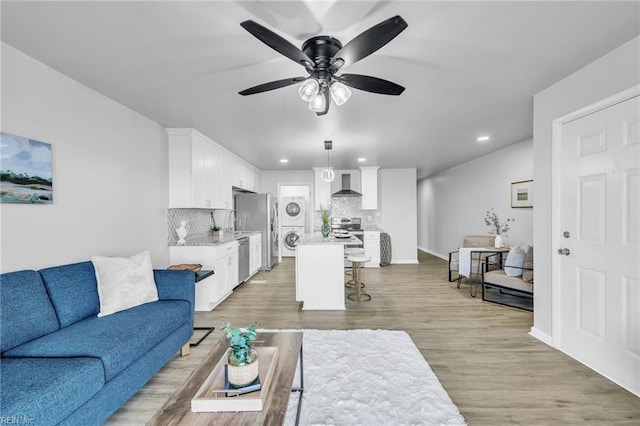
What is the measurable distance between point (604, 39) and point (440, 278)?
4.30m

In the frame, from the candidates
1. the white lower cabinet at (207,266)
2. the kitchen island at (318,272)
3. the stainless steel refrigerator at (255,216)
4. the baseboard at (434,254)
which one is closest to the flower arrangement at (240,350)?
the kitchen island at (318,272)

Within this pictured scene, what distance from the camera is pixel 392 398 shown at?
1.95m

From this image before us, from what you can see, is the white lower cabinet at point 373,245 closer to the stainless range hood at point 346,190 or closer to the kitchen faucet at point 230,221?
the stainless range hood at point 346,190

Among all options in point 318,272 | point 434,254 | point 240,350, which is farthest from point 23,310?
point 434,254

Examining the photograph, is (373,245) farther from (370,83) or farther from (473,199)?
(370,83)

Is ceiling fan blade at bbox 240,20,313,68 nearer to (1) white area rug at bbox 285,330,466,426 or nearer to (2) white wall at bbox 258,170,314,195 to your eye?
(1) white area rug at bbox 285,330,466,426

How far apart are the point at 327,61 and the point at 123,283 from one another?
238 cm

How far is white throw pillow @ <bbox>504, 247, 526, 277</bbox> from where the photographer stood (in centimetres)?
377

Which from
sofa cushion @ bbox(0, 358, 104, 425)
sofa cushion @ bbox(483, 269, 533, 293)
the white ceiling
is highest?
the white ceiling

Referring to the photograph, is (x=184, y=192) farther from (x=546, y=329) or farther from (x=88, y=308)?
(x=546, y=329)

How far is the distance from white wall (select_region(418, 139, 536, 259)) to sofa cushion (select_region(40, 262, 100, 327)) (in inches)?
228

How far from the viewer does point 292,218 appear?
7.68m

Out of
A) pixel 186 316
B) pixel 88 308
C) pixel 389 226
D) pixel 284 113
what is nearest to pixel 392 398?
pixel 186 316

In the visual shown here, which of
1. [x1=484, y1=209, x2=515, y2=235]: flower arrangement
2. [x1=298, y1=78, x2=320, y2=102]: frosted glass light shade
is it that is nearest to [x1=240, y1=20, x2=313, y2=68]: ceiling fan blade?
[x1=298, y1=78, x2=320, y2=102]: frosted glass light shade
